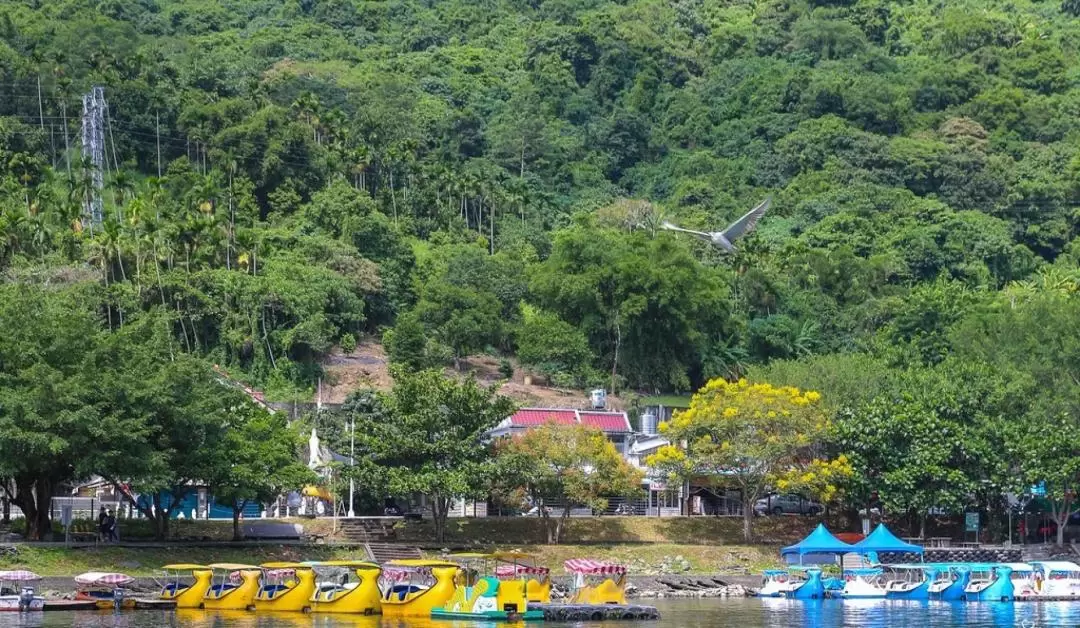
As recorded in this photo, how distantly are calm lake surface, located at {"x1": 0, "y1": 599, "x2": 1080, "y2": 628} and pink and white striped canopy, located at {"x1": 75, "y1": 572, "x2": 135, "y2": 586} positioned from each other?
5.55ft

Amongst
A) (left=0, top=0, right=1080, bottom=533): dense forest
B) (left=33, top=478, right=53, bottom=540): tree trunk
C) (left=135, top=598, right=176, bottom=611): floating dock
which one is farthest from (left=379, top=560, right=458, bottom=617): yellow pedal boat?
(left=0, top=0, right=1080, bottom=533): dense forest

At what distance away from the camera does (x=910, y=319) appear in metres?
104

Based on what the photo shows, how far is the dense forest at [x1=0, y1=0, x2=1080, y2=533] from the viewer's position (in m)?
88.7

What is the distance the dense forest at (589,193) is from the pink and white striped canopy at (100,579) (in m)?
11.7

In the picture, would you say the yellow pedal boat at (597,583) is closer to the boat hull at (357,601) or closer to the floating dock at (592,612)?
the floating dock at (592,612)

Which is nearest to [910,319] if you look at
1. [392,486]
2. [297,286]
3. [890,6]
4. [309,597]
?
[297,286]

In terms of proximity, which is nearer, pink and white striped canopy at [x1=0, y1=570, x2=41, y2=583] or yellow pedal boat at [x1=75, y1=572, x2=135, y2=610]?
pink and white striped canopy at [x1=0, y1=570, x2=41, y2=583]

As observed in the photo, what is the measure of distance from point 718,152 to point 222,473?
9978cm

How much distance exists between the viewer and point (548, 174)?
147 meters

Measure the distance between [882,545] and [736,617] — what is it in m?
17.0

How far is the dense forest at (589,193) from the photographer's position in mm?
88688

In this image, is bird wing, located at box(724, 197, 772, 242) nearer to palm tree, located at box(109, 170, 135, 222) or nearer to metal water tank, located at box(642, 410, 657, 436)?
metal water tank, located at box(642, 410, 657, 436)

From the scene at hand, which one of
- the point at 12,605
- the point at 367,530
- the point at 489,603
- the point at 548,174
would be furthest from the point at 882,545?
the point at 548,174

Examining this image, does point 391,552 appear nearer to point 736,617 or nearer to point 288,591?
point 288,591
